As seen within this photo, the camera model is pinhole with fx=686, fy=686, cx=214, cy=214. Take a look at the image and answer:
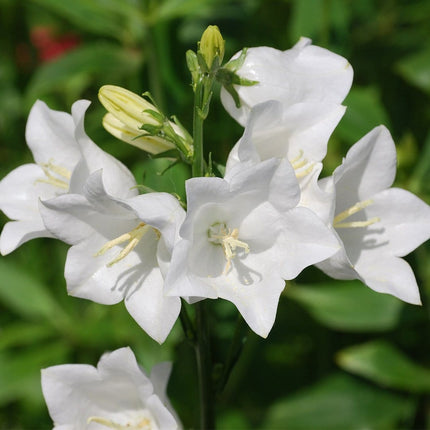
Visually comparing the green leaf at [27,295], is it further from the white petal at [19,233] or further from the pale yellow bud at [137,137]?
the pale yellow bud at [137,137]

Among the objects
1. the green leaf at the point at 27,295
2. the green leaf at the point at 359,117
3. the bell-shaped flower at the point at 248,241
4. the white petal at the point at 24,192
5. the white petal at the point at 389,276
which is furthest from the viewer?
the green leaf at the point at 27,295

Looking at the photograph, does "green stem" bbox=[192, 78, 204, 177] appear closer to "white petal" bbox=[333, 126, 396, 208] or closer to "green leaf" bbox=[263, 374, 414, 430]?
"white petal" bbox=[333, 126, 396, 208]

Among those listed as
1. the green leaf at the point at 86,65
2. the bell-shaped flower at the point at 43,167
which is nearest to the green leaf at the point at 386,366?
the bell-shaped flower at the point at 43,167

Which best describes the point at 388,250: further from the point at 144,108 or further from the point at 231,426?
the point at 231,426

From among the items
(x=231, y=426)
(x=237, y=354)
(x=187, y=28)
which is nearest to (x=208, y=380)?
(x=237, y=354)

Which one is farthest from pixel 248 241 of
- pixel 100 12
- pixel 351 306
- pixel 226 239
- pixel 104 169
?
pixel 100 12

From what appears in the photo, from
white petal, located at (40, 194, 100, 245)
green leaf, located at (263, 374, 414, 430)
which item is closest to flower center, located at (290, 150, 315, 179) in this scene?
white petal, located at (40, 194, 100, 245)
